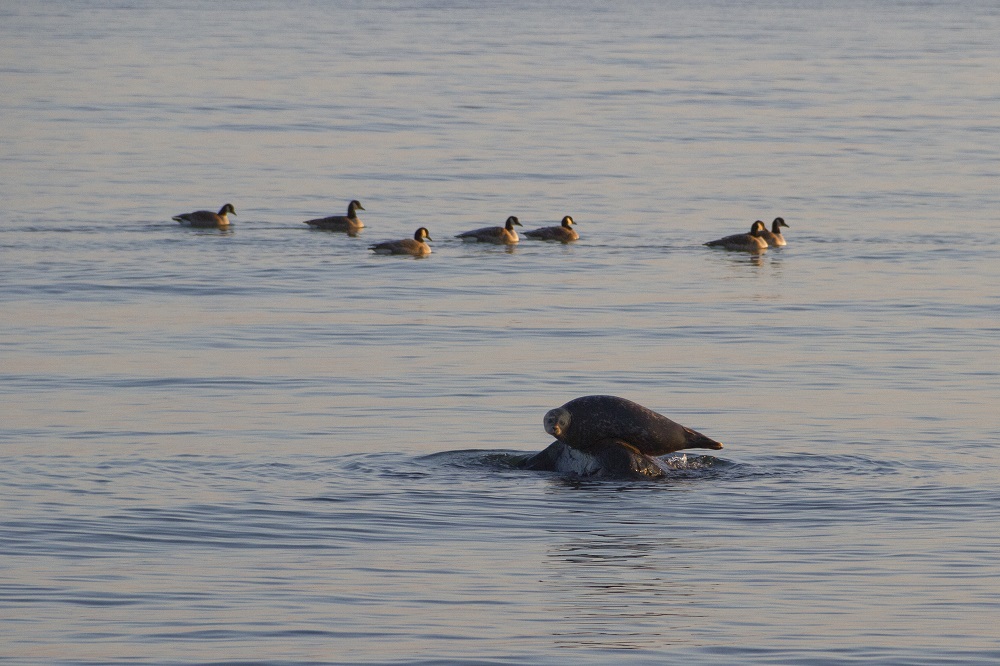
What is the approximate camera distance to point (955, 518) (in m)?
14.8

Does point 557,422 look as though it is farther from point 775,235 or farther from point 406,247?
point 775,235

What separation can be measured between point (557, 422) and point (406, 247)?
15.6m

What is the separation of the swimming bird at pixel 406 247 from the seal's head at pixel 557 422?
15343 mm

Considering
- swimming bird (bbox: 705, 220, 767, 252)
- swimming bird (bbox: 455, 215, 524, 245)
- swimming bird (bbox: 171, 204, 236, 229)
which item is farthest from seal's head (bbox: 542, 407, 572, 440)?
swimming bird (bbox: 171, 204, 236, 229)

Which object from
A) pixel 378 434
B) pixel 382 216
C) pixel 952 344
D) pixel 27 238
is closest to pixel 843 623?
pixel 378 434

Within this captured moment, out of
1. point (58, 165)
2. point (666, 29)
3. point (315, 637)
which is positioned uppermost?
point (666, 29)

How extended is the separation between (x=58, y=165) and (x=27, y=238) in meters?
10.6

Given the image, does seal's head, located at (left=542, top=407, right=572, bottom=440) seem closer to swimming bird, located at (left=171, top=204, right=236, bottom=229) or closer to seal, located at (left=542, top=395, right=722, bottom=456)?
seal, located at (left=542, top=395, right=722, bottom=456)

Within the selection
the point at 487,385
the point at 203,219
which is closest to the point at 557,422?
the point at 487,385

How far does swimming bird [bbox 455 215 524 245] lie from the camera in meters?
32.4

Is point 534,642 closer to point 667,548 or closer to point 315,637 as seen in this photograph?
point 315,637

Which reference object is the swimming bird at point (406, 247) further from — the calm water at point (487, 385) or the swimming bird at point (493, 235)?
the swimming bird at point (493, 235)

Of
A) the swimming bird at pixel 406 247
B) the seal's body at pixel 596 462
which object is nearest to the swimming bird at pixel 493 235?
the swimming bird at pixel 406 247

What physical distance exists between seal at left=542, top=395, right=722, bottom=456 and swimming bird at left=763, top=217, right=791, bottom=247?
16952mm
